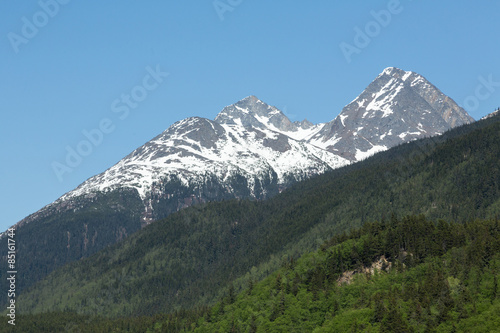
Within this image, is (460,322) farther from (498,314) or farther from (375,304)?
(375,304)

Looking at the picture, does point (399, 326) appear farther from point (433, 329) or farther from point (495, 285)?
point (495, 285)

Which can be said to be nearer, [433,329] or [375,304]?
[433,329]

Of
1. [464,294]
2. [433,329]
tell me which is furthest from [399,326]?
[464,294]

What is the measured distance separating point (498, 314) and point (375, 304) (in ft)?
121

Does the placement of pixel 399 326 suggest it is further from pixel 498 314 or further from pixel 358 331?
pixel 498 314

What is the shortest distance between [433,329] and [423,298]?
16642 mm

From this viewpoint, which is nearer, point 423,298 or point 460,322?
point 460,322

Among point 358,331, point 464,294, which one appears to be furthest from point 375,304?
point 464,294

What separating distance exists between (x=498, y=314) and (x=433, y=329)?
17.1 meters

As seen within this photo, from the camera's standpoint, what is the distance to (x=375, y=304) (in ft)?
655

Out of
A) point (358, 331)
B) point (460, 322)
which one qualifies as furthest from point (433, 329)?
point (358, 331)

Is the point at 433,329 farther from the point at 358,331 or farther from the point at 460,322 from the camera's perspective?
the point at 358,331

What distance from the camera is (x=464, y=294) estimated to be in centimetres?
19162

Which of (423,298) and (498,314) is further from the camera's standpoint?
(423,298)
